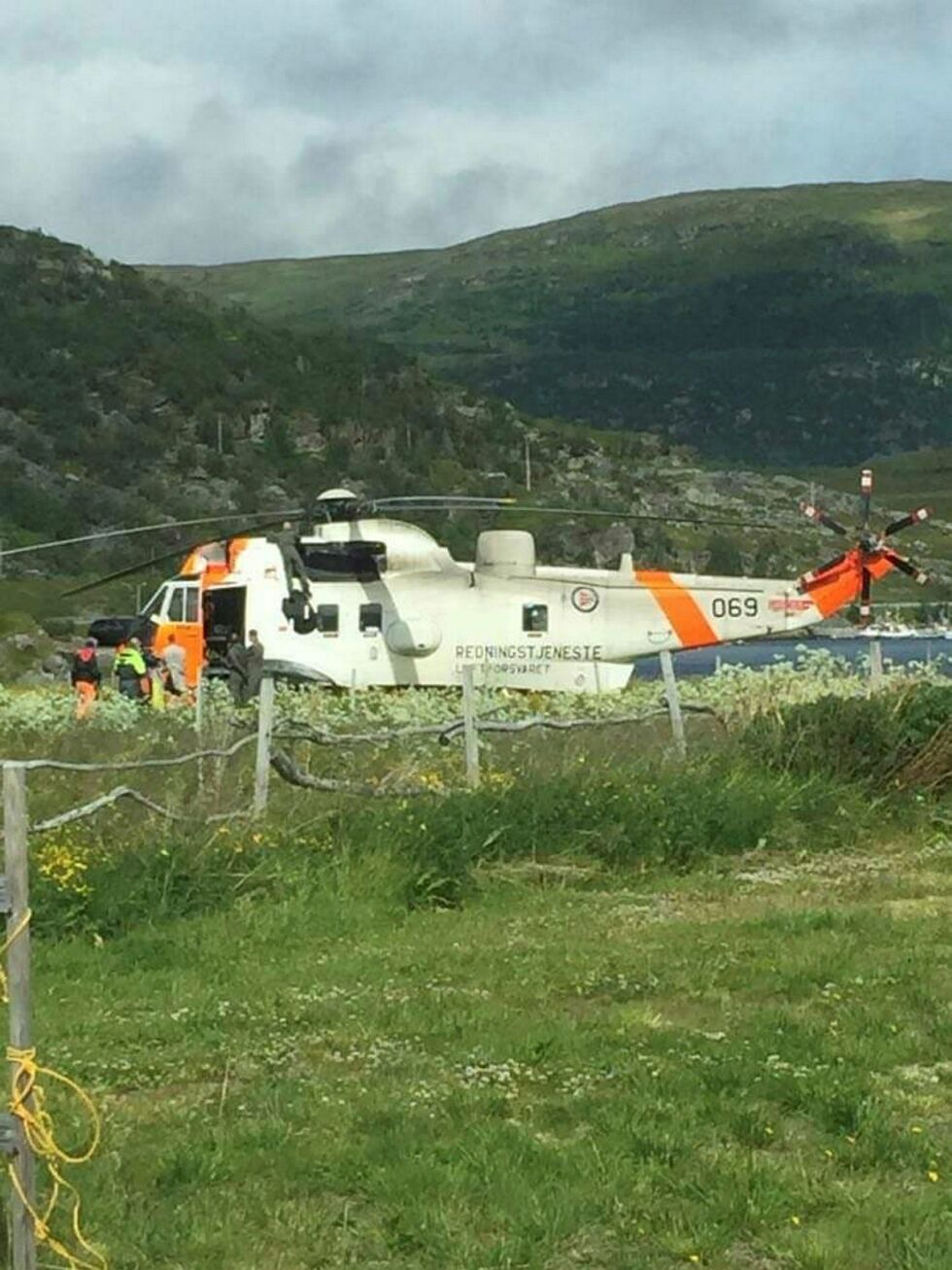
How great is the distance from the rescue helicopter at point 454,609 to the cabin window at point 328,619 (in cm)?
2

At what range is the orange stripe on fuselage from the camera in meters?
26.5

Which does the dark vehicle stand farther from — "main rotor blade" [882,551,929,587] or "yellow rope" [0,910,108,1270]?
"yellow rope" [0,910,108,1270]

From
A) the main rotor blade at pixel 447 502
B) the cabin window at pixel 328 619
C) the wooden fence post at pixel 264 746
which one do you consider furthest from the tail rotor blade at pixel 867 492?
the wooden fence post at pixel 264 746

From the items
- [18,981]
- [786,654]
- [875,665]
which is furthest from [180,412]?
[18,981]

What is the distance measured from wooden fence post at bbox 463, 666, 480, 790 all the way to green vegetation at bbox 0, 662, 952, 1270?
27 centimetres

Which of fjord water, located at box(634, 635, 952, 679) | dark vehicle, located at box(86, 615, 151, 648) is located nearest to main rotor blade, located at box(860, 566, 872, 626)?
fjord water, located at box(634, 635, 952, 679)

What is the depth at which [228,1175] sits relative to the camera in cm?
588

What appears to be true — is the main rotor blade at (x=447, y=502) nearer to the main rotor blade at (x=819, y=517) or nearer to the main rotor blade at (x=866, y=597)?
the main rotor blade at (x=819, y=517)

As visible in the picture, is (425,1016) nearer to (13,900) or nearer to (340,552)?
(13,900)

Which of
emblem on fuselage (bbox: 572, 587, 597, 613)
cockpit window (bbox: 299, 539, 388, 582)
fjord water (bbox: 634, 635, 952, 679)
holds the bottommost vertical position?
fjord water (bbox: 634, 635, 952, 679)

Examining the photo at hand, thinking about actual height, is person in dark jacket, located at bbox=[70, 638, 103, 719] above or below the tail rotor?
below

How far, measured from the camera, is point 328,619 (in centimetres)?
2611

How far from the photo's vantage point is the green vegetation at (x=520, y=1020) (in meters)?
5.45

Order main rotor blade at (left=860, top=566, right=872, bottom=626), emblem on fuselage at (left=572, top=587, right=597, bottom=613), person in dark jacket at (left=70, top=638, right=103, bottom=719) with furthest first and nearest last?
emblem on fuselage at (left=572, top=587, right=597, bottom=613) → main rotor blade at (left=860, top=566, right=872, bottom=626) → person in dark jacket at (left=70, top=638, right=103, bottom=719)
